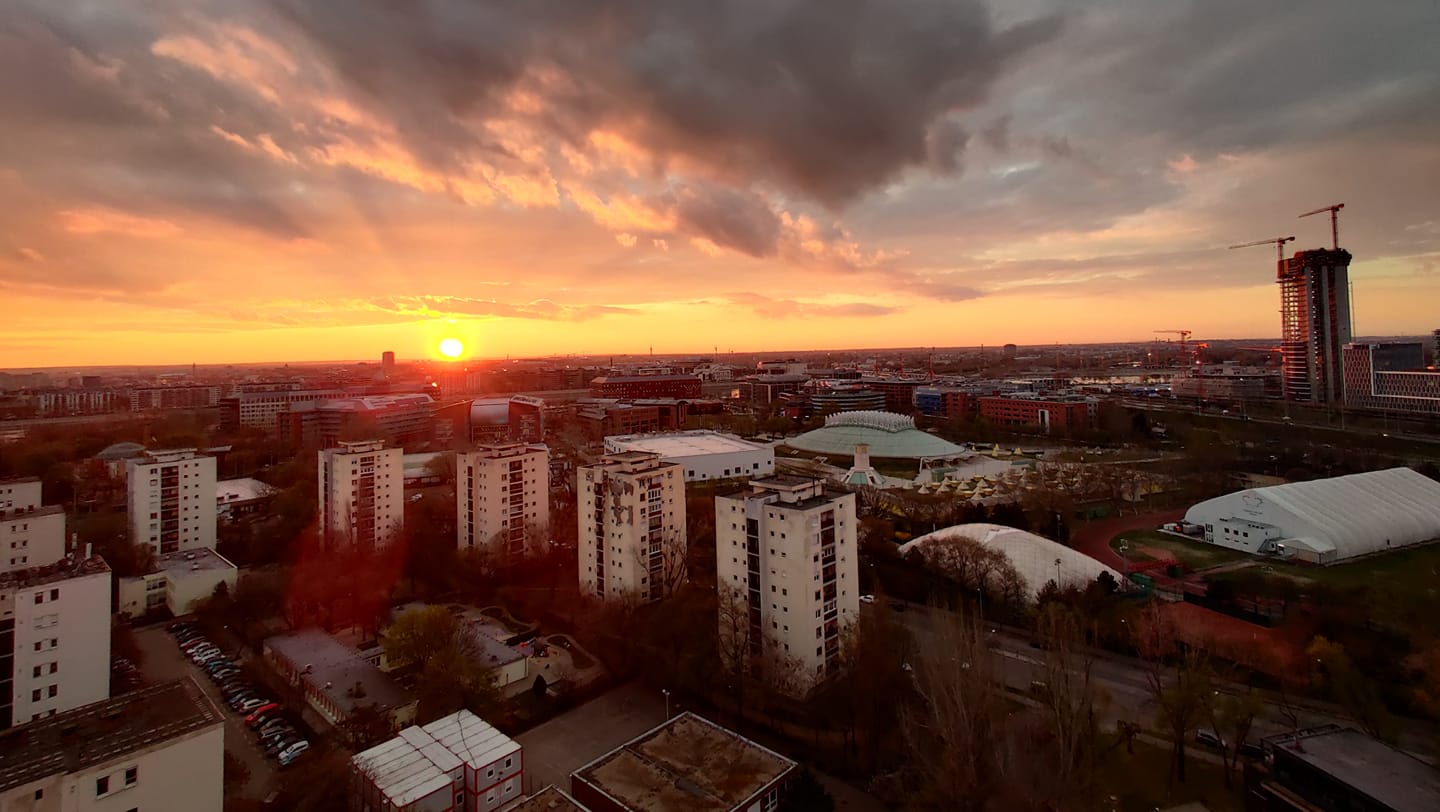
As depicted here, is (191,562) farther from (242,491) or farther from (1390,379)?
(1390,379)

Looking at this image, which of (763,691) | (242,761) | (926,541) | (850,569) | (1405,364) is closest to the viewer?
(242,761)

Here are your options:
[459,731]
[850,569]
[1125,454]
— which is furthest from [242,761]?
[1125,454]

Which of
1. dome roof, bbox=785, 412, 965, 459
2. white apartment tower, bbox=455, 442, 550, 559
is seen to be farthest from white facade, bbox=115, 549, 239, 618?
dome roof, bbox=785, 412, 965, 459

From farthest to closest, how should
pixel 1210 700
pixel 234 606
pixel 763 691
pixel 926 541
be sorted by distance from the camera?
pixel 926 541 < pixel 234 606 < pixel 763 691 < pixel 1210 700

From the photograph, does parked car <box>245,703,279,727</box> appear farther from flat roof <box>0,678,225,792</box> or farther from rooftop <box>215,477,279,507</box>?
rooftop <box>215,477,279,507</box>

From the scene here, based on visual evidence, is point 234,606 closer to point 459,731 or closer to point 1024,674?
point 459,731

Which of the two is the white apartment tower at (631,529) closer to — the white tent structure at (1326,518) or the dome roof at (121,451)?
the white tent structure at (1326,518)

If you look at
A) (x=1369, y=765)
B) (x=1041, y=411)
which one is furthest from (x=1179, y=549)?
(x=1041, y=411)
